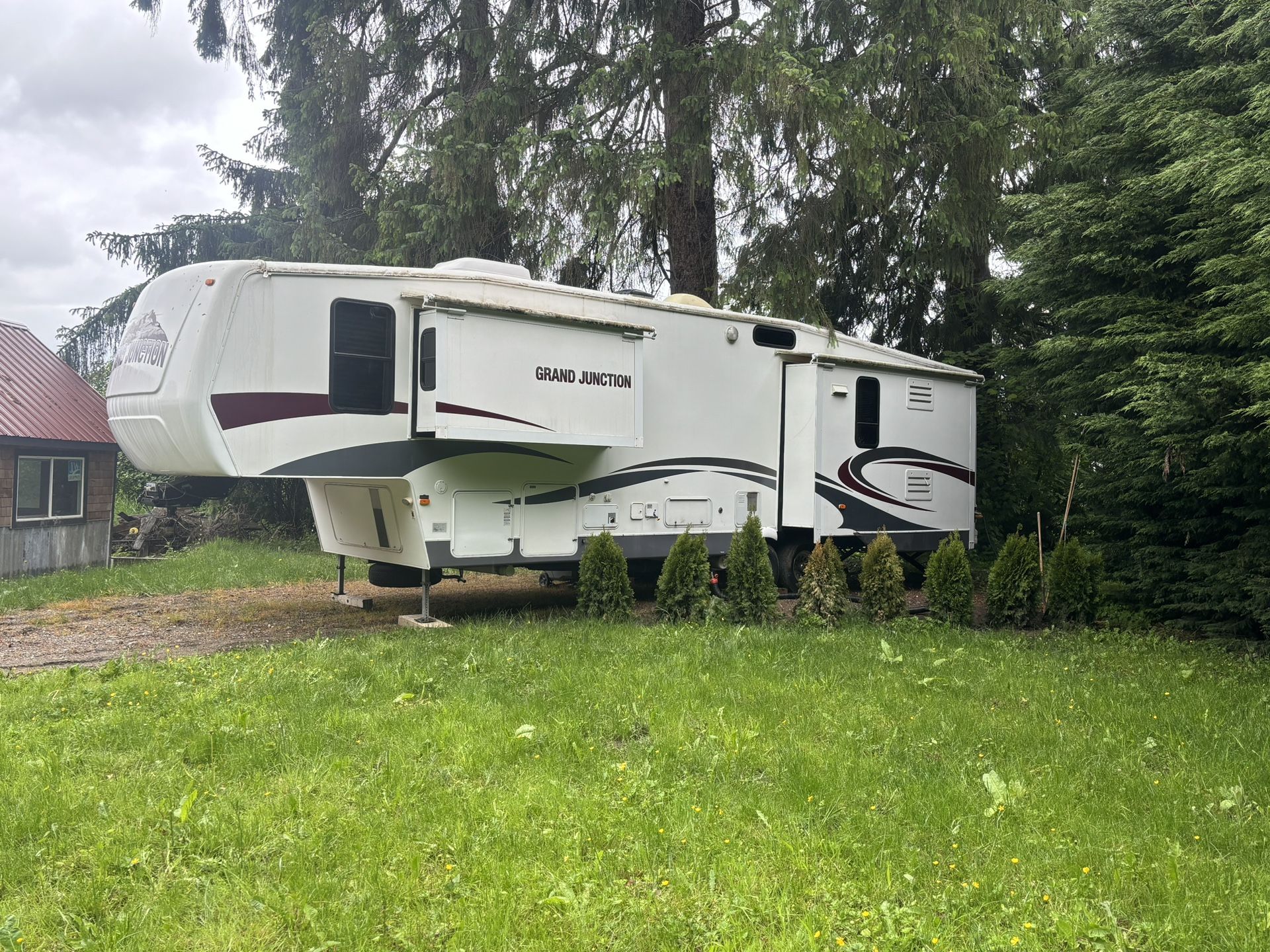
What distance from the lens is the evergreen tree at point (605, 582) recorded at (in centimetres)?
876

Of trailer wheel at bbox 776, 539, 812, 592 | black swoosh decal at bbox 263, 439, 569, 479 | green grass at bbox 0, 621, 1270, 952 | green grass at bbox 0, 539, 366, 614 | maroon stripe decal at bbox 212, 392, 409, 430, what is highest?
maroon stripe decal at bbox 212, 392, 409, 430

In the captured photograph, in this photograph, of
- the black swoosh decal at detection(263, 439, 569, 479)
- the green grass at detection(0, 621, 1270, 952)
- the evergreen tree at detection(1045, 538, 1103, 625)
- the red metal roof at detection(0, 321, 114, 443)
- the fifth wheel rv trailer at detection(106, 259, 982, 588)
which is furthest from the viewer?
the red metal roof at detection(0, 321, 114, 443)

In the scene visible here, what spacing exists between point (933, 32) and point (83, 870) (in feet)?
40.3

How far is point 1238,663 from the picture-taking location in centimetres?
732

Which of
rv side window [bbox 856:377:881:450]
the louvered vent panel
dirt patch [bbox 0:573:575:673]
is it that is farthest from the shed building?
the louvered vent panel

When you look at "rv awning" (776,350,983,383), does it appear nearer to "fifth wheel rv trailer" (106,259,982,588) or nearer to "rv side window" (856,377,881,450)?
"fifth wheel rv trailer" (106,259,982,588)

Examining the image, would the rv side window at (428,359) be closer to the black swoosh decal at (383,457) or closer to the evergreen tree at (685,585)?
the black swoosh decal at (383,457)

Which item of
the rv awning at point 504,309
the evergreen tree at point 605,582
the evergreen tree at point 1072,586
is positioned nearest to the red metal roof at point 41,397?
the rv awning at point 504,309

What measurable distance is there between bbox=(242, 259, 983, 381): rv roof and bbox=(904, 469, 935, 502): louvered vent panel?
1.83 m

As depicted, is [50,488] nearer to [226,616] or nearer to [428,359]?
[226,616]

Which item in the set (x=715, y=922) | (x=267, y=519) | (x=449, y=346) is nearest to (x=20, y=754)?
(x=715, y=922)

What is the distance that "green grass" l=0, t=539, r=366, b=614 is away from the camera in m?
11.1

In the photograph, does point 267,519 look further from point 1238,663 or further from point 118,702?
point 1238,663

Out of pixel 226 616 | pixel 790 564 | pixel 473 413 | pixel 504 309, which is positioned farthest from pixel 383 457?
pixel 790 564
